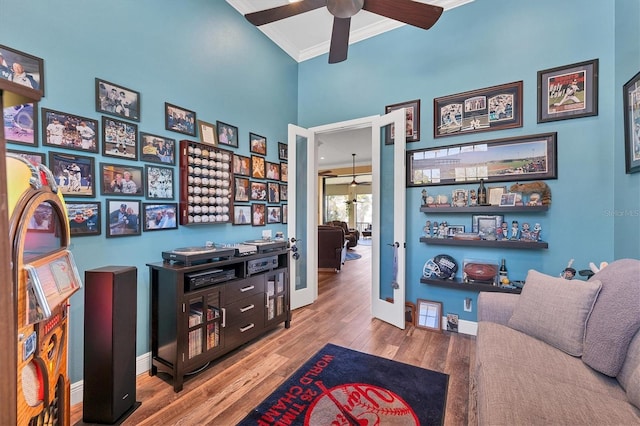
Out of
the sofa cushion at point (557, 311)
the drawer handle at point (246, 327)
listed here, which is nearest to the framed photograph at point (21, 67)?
the drawer handle at point (246, 327)

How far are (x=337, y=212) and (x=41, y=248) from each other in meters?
12.9

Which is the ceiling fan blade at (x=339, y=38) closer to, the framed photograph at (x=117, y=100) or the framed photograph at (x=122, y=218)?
the framed photograph at (x=117, y=100)

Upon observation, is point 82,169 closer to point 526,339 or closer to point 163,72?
point 163,72

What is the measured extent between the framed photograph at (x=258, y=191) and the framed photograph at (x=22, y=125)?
1.79 meters

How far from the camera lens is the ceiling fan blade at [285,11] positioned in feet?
6.27

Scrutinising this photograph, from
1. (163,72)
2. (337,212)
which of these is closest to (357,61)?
(163,72)

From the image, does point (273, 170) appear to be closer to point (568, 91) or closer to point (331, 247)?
point (331, 247)

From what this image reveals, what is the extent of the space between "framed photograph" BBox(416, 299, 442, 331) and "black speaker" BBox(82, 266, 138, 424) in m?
2.71

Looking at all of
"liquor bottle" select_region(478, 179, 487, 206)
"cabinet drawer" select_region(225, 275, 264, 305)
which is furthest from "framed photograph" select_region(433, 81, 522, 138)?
"cabinet drawer" select_region(225, 275, 264, 305)

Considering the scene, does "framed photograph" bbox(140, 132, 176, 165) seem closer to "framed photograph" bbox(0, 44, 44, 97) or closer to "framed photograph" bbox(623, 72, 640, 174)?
"framed photograph" bbox(0, 44, 44, 97)

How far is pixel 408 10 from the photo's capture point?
6.01ft

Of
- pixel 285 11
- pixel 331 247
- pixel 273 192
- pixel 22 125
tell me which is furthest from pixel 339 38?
pixel 331 247

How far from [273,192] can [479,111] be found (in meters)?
2.48

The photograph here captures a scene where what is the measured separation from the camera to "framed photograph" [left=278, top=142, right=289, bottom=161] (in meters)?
3.56
